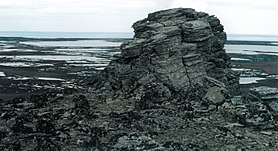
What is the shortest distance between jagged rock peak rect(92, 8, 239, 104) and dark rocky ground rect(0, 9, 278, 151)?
0.33ft

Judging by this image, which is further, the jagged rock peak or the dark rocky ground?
the jagged rock peak

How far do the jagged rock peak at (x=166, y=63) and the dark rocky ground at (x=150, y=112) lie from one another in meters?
0.10

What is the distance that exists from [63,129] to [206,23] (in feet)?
68.9

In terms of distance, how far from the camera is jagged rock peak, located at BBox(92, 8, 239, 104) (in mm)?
38688

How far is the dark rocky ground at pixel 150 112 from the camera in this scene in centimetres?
3012

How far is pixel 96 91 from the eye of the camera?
41.2 m

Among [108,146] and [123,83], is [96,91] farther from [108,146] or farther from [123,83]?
[108,146]

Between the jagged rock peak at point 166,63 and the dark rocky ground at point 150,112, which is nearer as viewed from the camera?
the dark rocky ground at point 150,112

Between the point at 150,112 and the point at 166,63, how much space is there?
21.3ft

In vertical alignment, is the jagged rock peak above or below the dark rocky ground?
above

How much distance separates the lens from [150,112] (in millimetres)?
35156

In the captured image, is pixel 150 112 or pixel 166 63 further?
pixel 166 63

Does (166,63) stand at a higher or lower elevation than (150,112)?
higher

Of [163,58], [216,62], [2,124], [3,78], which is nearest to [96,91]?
[163,58]
